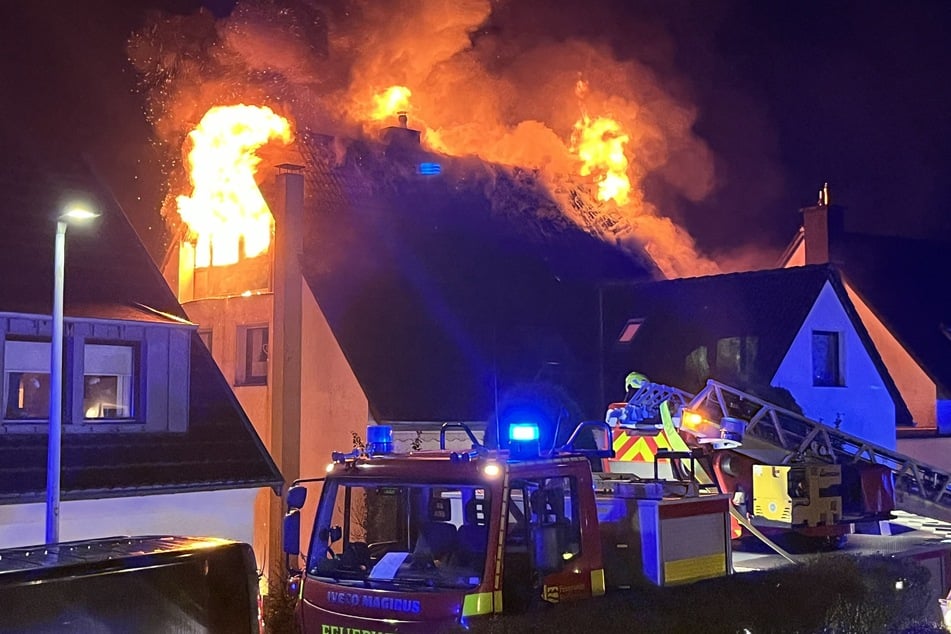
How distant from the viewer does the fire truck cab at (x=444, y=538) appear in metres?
6.78

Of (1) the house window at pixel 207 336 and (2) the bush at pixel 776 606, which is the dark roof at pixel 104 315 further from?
(2) the bush at pixel 776 606

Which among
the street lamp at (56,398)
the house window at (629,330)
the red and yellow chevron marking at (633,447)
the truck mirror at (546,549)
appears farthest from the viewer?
the house window at (629,330)

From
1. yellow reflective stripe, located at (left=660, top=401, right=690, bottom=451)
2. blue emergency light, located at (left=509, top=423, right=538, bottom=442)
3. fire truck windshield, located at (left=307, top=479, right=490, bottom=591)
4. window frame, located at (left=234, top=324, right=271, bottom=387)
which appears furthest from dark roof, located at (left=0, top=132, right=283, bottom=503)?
blue emergency light, located at (left=509, top=423, right=538, bottom=442)

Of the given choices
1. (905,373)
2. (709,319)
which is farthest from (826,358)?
(905,373)

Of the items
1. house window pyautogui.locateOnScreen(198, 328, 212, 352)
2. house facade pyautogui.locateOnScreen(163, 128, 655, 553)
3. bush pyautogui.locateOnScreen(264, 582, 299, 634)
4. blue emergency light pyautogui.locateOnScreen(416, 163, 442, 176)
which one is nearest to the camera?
bush pyautogui.locateOnScreen(264, 582, 299, 634)

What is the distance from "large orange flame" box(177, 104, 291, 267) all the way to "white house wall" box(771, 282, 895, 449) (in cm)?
1112

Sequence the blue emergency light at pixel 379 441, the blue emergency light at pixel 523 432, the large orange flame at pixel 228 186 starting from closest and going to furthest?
the blue emergency light at pixel 523 432 < the blue emergency light at pixel 379 441 < the large orange flame at pixel 228 186

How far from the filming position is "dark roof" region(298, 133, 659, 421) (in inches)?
765

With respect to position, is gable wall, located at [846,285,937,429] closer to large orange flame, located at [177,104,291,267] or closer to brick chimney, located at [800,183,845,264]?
brick chimney, located at [800,183,845,264]

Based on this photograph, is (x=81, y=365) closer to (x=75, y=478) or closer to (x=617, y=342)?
(x=75, y=478)

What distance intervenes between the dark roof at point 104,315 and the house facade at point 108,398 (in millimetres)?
18

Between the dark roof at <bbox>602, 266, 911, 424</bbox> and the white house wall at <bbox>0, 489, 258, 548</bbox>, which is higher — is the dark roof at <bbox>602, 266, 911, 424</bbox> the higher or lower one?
the higher one

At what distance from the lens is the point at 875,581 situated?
932cm

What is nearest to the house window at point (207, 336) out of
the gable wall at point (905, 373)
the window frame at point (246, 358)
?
the window frame at point (246, 358)
